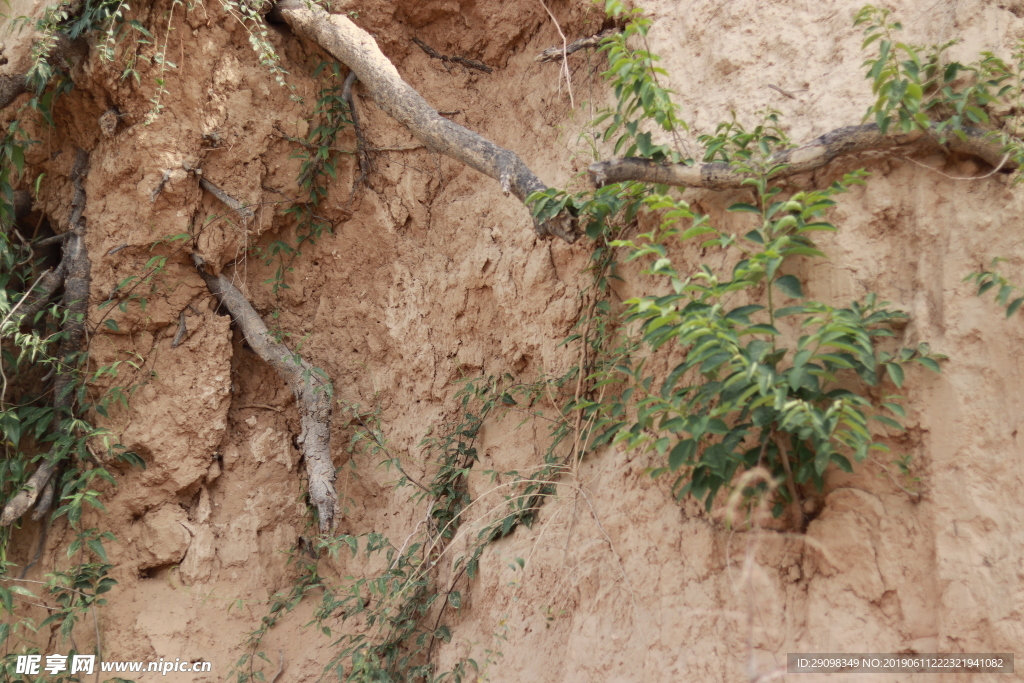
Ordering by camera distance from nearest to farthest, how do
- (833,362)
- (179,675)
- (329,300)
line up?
(833,362)
(179,675)
(329,300)

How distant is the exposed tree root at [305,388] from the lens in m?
3.43

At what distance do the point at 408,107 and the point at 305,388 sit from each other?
56.5 inches

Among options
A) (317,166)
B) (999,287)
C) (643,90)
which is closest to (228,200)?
(317,166)

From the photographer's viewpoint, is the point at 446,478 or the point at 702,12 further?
the point at 446,478

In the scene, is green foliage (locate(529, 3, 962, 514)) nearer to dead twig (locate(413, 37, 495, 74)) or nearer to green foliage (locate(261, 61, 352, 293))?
dead twig (locate(413, 37, 495, 74))

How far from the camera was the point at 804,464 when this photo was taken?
198cm

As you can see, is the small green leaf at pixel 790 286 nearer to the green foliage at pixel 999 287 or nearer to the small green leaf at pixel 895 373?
the small green leaf at pixel 895 373

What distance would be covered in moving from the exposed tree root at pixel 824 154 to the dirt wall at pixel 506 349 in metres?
0.07

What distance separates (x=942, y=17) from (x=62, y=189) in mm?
3876

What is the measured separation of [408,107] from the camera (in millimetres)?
3160

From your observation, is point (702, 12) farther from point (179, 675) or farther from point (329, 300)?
point (179, 675)

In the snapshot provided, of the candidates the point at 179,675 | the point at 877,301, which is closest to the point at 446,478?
the point at 179,675

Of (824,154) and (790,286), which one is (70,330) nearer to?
(790,286)

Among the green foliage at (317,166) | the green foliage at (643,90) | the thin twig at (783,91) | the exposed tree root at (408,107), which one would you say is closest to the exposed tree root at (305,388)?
the green foliage at (317,166)
